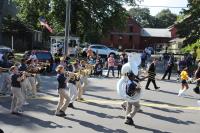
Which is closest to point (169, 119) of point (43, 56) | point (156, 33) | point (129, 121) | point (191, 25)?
point (129, 121)

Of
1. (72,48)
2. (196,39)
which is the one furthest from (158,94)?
(196,39)

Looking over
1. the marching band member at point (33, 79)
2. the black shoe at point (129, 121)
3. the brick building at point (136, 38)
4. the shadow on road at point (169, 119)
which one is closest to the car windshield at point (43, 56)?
the marching band member at point (33, 79)

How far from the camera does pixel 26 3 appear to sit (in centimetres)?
6531

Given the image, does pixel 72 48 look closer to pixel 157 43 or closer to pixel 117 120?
pixel 117 120

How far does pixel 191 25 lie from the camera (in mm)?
57438

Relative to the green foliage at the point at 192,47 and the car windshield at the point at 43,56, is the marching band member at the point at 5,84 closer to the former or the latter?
the car windshield at the point at 43,56

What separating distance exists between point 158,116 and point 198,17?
135ft

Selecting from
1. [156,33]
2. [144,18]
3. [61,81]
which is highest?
[144,18]

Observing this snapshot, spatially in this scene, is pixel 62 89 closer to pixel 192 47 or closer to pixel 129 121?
pixel 129 121

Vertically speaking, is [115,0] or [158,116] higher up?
[115,0]

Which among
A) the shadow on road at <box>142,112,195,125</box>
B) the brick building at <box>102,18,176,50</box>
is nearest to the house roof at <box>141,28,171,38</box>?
the brick building at <box>102,18,176,50</box>

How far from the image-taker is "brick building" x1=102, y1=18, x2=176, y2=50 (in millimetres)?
107831

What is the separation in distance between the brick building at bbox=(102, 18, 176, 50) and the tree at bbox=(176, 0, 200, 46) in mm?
46241

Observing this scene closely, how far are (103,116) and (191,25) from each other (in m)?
42.2
